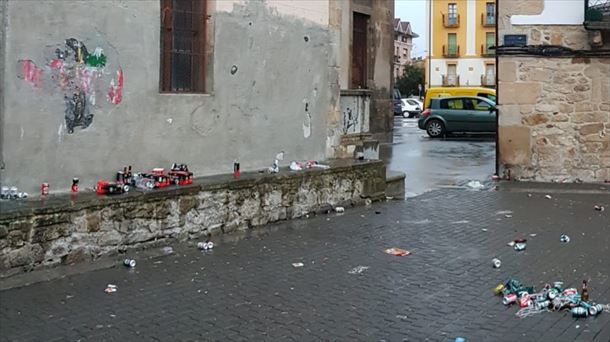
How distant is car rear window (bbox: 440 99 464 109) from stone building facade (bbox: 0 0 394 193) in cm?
1663

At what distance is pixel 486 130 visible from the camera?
88.1 feet

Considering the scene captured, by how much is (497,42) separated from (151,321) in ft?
34.7

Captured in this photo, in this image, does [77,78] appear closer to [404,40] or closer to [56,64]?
[56,64]

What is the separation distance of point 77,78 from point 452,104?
22085 millimetres

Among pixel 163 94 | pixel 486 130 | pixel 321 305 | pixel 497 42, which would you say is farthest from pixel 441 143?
pixel 321 305

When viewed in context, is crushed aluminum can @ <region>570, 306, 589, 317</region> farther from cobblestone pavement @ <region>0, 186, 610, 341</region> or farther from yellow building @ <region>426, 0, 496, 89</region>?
yellow building @ <region>426, 0, 496, 89</region>

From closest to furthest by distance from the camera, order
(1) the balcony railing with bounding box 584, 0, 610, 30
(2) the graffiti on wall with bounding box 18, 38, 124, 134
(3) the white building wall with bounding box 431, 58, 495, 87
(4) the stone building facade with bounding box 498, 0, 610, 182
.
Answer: (2) the graffiti on wall with bounding box 18, 38, 124, 134 < (1) the balcony railing with bounding box 584, 0, 610, 30 < (4) the stone building facade with bounding box 498, 0, 610, 182 < (3) the white building wall with bounding box 431, 58, 495, 87

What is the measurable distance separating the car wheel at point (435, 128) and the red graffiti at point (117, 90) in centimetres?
2122

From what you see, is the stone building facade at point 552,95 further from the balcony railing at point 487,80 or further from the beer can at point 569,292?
the balcony railing at point 487,80

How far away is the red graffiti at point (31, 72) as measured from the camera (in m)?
6.51

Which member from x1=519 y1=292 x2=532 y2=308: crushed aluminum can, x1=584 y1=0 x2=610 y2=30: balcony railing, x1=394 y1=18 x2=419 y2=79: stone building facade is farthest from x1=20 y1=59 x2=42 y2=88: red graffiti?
x1=394 y1=18 x2=419 y2=79: stone building facade

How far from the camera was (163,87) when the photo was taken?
809cm

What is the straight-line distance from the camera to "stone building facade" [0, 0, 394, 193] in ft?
21.7

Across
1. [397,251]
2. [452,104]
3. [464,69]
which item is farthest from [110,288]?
[464,69]
